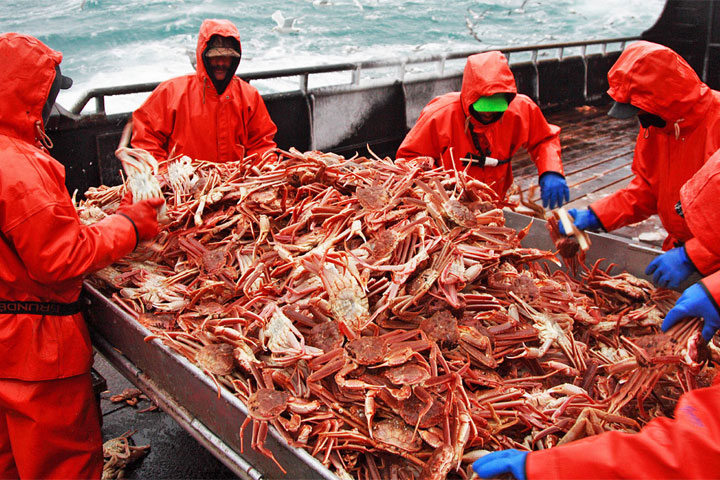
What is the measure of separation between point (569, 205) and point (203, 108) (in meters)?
3.49

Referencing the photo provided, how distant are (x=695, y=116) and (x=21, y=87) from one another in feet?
9.80

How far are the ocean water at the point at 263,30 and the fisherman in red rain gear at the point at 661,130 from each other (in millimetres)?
6396

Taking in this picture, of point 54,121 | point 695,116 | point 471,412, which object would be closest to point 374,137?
point 54,121

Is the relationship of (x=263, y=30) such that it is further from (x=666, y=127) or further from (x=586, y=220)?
(x=666, y=127)

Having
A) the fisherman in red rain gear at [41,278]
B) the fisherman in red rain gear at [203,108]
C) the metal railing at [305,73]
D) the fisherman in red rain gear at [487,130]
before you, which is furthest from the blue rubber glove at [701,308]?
the metal railing at [305,73]

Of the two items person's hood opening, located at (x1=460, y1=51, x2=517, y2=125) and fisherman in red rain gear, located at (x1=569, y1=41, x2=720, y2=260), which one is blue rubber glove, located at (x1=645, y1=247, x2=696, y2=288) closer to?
fisherman in red rain gear, located at (x1=569, y1=41, x2=720, y2=260)

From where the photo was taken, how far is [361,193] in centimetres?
213

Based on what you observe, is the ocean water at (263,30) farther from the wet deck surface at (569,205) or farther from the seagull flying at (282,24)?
the wet deck surface at (569,205)

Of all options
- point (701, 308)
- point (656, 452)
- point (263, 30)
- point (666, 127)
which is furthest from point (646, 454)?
point (263, 30)

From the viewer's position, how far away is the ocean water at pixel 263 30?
1230 centimetres

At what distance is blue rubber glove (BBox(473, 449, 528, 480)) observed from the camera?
4.10ft

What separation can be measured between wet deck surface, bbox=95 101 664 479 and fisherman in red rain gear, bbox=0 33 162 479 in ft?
1.55

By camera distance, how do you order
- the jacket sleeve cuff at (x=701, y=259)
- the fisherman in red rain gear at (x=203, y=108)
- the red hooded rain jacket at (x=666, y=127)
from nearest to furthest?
the jacket sleeve cuff at (x=701, y=259) < the red hooded rain jacket at (x=666, y=127) < the fisherman in red rain gear at (x=203, y=108)

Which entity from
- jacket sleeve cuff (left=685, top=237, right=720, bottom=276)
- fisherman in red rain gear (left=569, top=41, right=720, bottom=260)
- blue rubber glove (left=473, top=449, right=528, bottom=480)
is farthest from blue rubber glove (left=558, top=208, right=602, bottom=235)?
blue rubber glove (left=473, top=449, right=528, bottom=480)
